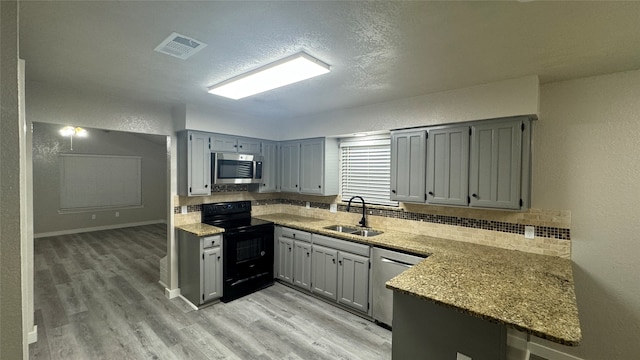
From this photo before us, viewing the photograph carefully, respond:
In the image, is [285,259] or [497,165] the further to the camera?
[285,259]

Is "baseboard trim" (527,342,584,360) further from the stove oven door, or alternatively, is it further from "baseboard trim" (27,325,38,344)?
"baseboard trim" (27,325,38,344)

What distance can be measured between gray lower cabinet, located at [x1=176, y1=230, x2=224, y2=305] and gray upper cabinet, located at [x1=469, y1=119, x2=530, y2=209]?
3.03 metres

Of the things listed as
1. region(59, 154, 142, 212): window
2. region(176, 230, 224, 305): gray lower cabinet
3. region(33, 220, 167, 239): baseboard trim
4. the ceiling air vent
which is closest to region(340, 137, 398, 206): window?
region(176, 230, 224, 305): gray lower cabinet

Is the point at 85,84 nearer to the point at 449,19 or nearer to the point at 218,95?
the point at 218,95

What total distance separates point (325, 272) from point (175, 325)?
70.5 inches

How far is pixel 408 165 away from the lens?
315 cm

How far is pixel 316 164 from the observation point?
13.7ft

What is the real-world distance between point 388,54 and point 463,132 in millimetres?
1300

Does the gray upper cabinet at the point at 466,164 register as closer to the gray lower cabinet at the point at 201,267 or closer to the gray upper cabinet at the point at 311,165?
the gray upper cabinet at the point at 311,165

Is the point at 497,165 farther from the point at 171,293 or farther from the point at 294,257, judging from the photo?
the point at 171,293

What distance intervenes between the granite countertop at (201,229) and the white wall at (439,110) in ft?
6.25

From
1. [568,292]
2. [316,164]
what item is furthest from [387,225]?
[568,292]

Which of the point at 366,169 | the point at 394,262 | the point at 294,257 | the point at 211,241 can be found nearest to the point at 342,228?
the point at 294,257

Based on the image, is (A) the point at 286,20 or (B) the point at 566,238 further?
(B) the point at 566,238
